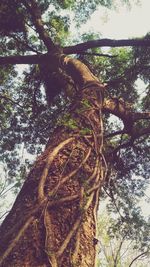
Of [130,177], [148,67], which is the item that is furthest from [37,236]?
[130,177]

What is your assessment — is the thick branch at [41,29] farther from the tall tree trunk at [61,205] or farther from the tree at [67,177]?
the tall tree trunk at [61,205]

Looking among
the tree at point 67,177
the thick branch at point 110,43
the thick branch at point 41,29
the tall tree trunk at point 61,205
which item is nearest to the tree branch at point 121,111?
the tree at point 67,177

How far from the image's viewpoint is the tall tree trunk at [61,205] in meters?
1.86

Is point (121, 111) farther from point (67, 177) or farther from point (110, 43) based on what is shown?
point (67, 177)

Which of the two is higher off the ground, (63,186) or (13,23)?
(13,23)

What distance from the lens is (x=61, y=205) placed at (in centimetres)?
222

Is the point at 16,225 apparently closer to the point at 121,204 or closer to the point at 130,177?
the point at 121,204

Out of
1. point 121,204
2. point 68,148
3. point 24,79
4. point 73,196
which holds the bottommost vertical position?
point 73,196

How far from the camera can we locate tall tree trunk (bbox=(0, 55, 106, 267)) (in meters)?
1.86

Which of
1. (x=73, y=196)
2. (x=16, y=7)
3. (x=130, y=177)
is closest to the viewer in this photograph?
(x=73, y=196)

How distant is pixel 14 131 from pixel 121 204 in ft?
11.3

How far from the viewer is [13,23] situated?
769 cm

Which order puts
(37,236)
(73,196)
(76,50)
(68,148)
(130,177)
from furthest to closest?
(130,177) → (76,50) → (68,148) → (73,196) → (37,236)

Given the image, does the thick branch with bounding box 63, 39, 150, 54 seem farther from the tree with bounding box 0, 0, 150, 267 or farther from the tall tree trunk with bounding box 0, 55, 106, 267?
the tall tree trunk with bounding box 0, 55, 106, 267
